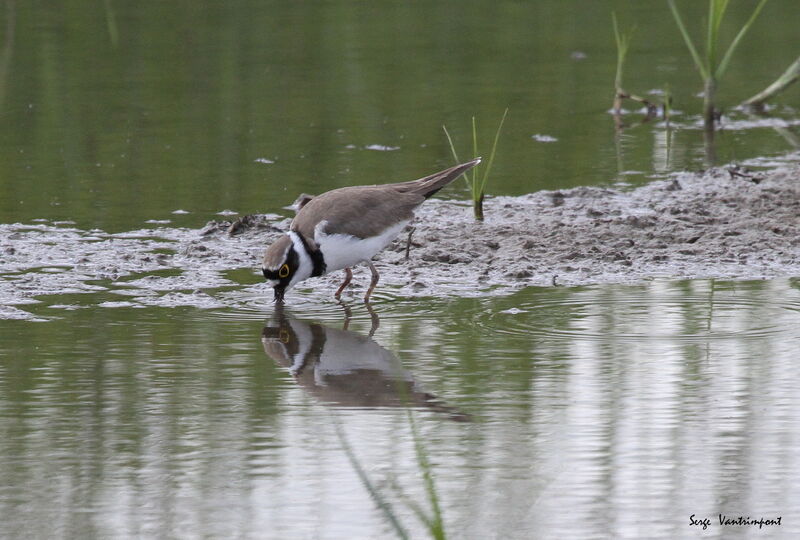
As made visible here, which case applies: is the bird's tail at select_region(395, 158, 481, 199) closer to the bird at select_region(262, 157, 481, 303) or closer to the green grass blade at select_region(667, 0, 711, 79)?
the bird at select_region(262, 157, 481, 303)

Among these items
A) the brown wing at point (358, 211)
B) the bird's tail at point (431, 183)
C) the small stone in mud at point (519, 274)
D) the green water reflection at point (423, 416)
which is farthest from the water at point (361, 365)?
the bird's tail at point (431, 183)

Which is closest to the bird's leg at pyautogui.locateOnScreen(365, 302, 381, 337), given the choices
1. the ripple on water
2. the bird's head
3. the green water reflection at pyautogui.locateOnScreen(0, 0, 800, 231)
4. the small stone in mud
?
the bird's head

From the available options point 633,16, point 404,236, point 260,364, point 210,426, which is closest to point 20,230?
point 404,236

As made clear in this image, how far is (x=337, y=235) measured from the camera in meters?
7.88

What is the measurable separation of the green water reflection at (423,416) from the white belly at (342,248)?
0.31m

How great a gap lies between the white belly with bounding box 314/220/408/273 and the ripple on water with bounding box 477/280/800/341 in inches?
36.5

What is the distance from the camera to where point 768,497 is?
15.5ft

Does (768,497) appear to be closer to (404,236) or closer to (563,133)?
(404,236)

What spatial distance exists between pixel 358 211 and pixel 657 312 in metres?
1.88

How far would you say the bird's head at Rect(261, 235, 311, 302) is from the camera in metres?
7.57

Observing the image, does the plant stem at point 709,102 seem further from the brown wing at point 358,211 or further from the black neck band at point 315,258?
the black neck band at point 315,258

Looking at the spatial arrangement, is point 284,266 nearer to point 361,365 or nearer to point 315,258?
point 315,258

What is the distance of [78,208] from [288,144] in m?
2.56

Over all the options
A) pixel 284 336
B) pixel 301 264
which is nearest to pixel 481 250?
pixel 301 264
